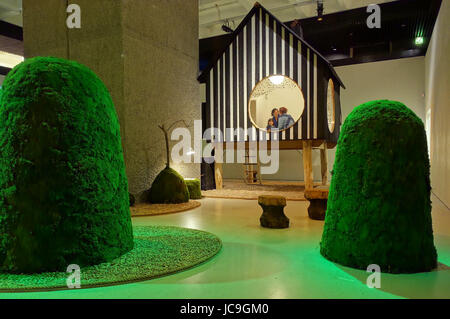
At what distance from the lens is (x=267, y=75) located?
7.15 metres

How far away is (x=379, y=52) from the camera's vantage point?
10.4 metres

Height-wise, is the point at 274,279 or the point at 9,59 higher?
the point at 9,59

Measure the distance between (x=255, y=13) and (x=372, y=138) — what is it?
19.3 ft

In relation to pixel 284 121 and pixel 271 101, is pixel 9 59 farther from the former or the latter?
pixel 284 121

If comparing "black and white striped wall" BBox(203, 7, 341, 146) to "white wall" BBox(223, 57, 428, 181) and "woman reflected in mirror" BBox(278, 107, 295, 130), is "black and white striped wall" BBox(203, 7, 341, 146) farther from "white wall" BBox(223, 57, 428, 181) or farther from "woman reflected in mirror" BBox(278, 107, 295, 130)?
"white wall" BBox(223, 57, 428, 181)

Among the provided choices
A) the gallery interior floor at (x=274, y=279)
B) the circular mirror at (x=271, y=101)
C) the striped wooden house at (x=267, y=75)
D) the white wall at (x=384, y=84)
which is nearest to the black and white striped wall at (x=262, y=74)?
the striped wooden house at (x=267, y=75)

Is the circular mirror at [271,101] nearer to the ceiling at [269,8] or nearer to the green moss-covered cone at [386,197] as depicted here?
the ceiling at [269,8]

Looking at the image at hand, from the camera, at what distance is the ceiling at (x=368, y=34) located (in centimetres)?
746

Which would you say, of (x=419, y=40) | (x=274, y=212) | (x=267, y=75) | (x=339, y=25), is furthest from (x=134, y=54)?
(x=419, y=40)

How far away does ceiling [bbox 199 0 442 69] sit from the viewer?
24.5ft

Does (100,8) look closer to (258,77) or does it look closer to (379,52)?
(258,77)

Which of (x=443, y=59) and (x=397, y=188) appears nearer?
(x=397, y=188)

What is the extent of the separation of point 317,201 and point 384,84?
24.4 feet

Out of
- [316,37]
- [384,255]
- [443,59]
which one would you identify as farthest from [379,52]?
[384,255]
